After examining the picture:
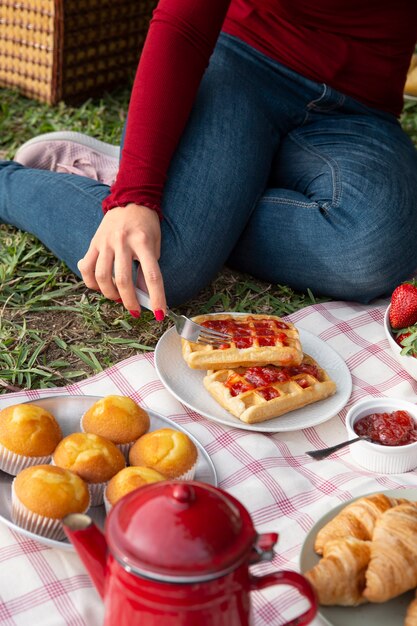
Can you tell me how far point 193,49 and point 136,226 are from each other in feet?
1.75

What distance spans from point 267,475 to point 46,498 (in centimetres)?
47

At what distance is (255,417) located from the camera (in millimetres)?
1546

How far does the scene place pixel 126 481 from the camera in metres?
1.15

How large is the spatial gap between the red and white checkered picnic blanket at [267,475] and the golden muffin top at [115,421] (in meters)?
0.20

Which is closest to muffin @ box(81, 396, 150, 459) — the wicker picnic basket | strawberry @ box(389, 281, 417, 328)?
strawberry @ box(389, 281, 417, 328)

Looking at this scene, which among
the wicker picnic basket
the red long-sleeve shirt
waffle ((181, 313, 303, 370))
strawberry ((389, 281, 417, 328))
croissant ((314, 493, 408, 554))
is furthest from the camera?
the wicker picnic basket

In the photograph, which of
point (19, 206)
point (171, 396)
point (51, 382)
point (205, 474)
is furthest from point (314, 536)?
point (19, 206)

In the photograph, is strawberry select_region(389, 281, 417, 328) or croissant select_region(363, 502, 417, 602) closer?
croissant select_region(363, 502, 417, 602)

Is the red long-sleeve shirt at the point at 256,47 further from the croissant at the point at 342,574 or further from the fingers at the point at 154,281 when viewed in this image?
the croissant at the point at 342,574

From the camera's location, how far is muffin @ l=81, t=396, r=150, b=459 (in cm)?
130

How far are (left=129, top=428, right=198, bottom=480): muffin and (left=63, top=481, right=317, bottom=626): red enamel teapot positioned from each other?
364mm

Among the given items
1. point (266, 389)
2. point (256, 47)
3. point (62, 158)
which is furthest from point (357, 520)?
point (62, 158)

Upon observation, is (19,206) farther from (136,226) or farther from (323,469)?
(323,469)

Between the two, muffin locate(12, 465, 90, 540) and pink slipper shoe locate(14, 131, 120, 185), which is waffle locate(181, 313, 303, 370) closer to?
muffin locate(12, 465, 90, 540)
